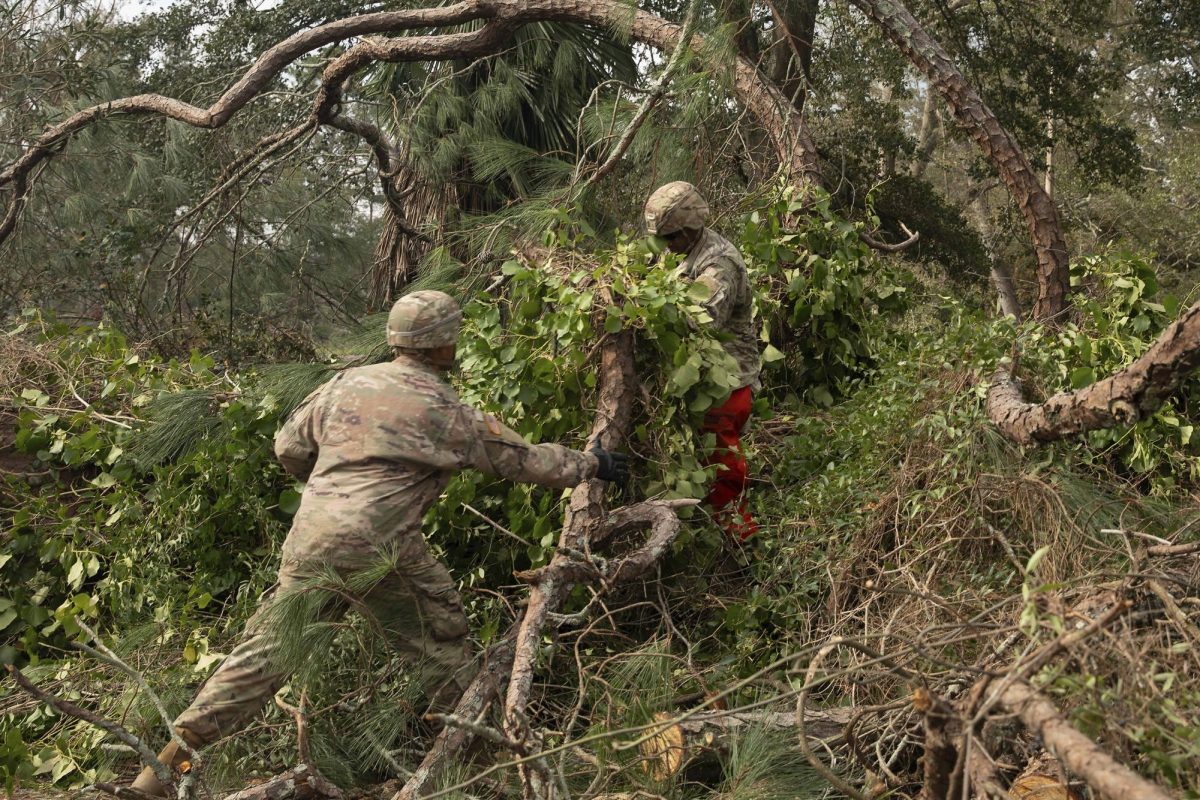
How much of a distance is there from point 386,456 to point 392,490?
0.37ft

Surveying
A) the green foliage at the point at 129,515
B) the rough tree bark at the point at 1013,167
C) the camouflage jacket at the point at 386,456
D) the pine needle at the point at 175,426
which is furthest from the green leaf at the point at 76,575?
the rough tree bark at the point at 1013,167

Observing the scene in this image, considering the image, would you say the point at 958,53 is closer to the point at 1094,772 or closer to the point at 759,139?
the point at 759,139

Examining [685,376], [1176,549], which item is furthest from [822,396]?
[1176,549]

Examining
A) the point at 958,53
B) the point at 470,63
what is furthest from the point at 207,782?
the point at 958,53

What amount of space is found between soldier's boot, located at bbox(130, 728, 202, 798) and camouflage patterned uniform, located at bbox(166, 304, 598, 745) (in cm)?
2

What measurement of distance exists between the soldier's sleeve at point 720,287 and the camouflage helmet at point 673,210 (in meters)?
0.21

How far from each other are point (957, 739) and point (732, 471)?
229 centimetres

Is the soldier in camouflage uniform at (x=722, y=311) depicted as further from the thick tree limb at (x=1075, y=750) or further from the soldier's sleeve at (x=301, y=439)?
the thick tree limb at (x=1075, y=750)

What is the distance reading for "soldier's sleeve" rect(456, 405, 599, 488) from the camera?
3828 millimetres

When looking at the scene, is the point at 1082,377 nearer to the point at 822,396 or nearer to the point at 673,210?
the point at 822,396

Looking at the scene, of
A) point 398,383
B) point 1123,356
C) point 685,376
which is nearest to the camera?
point 398,383

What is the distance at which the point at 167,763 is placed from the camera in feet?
12.1

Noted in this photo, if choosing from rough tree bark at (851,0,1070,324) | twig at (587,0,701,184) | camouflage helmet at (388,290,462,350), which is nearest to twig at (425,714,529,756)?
camouflage helmet at (388,290,462,350)

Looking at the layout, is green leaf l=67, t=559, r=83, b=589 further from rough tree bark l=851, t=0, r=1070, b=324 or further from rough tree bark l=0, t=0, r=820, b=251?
rough tree bark l=851, t=0, r=1070, b=324
